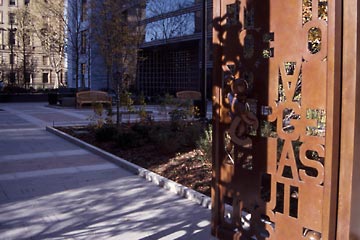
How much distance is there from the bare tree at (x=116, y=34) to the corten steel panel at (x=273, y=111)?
51.3ft

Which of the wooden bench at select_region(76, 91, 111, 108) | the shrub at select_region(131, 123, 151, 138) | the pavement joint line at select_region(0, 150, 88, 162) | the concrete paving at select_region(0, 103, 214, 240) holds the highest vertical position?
the wooden bench at select_region(76, 91, 111, 108)

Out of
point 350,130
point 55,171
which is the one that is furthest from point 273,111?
point 55,171

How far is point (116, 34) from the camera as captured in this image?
22.6 metres

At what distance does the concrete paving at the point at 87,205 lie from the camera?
4.71 metres

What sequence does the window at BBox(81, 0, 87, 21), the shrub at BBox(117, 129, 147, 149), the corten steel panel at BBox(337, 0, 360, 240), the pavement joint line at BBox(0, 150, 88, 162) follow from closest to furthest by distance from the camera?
the corten steel panel at BBox(337, 0, 360, 240) < the pavement joint line at BBox(0, 150, 88, 162) < the shrub at BBox(117, 129, 147, 149) < the window at BBox(81, 0, 87, 21)

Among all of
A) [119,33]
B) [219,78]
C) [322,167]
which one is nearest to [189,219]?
[219,78]

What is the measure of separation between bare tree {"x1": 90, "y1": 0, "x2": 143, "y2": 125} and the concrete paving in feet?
37.9

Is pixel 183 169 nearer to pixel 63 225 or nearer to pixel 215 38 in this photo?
pixel 63 225

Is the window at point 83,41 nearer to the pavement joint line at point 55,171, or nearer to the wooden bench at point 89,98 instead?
the wooden bench at point 89,98

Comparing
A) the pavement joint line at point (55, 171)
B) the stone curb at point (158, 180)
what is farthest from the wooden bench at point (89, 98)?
the pavement joint line at point (55, 171)

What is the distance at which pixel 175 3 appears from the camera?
115 ft

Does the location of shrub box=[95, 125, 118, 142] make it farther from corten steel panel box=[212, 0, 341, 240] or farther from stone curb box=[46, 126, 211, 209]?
corten steel panel box=[212, 0, 341, 240]

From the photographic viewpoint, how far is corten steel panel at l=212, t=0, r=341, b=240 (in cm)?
288

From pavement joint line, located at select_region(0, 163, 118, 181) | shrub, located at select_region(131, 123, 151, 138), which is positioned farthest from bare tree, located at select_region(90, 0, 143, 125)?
pavement joint line, located at select_region(0, 163, 118, 181)
